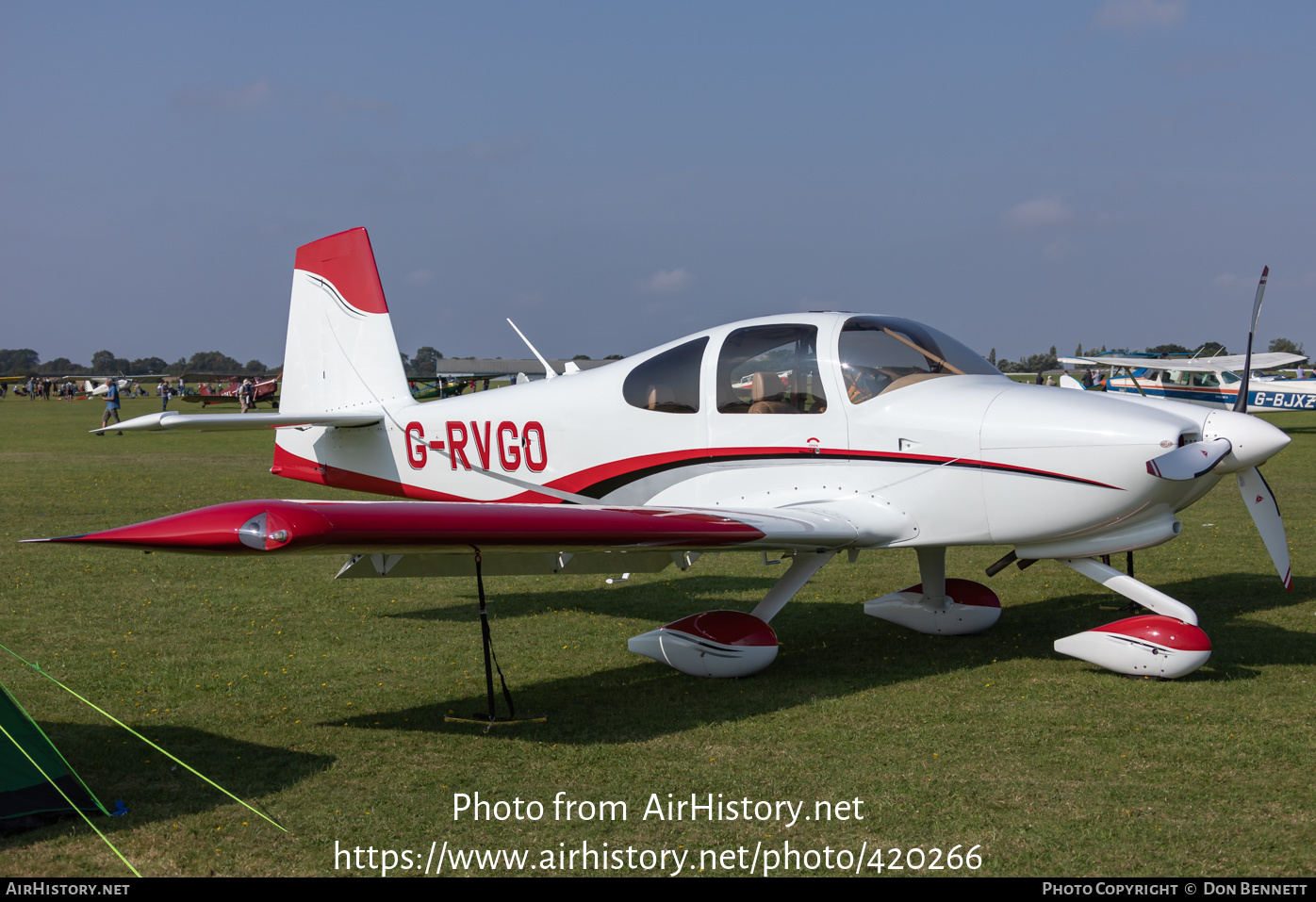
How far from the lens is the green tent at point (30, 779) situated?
156 inches

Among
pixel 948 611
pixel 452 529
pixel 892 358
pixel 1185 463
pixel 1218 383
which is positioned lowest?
pixel 948 611

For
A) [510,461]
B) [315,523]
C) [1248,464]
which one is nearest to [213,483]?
[510,461]

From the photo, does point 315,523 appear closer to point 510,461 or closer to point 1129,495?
point 510,461

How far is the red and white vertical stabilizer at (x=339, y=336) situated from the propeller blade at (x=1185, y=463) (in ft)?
19.0

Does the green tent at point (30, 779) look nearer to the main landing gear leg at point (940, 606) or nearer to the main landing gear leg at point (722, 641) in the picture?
the main landing gear leg at point (722, 641)

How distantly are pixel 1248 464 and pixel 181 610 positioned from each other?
7.54 m

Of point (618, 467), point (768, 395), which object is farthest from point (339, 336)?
point (768, 395)

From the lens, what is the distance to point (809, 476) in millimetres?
6496

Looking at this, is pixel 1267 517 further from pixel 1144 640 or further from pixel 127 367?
pixel 127 367

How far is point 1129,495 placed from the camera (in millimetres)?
5672

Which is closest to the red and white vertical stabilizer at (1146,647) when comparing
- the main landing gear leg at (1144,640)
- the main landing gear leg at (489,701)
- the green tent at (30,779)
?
the main landing gear leg at (1144,640)

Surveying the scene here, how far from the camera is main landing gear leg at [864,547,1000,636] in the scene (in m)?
7.43

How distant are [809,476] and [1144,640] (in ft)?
6.98
